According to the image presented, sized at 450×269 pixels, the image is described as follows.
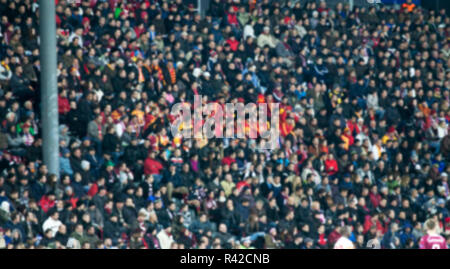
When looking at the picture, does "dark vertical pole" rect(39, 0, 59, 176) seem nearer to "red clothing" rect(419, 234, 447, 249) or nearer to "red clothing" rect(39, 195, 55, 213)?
"red clothing" rect(39, 195, 55, 213)

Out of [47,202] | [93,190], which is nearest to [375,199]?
[93,190]

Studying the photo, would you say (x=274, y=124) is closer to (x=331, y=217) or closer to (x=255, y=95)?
(x=255, y=95)

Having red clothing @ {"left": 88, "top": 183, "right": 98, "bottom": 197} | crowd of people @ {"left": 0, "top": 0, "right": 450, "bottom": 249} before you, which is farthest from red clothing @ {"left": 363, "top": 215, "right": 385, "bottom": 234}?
red clothing @ {"left": 88, "top": 183, "right": 98, "bottom": 197}

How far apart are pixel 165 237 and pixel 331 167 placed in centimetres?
493

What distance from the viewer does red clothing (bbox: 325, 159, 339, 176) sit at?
2027cm

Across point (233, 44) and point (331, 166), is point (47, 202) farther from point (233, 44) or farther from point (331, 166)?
point (233, 44)

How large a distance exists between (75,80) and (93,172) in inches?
76.9

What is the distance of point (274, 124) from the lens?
20.4m

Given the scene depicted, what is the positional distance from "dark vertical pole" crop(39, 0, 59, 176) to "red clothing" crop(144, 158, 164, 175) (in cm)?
181

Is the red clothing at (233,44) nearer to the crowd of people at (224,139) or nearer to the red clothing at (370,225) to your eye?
the crowd of people at (224,139)

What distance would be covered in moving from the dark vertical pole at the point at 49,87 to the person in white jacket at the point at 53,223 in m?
1.41

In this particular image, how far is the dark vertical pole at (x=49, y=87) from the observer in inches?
659
